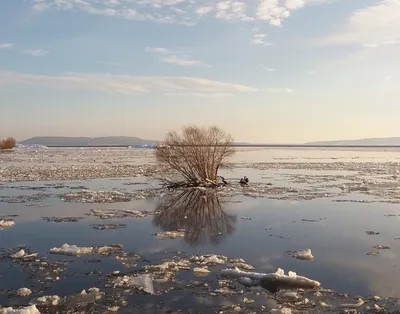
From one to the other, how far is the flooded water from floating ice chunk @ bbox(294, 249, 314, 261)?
0.64 ft

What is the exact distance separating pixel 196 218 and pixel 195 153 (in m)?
10.8

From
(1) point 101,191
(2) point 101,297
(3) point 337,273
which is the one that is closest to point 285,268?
(3) point 337,273

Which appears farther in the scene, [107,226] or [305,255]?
[107,226]

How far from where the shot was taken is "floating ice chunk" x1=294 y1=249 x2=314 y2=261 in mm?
9688

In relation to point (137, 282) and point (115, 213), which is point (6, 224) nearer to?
point (115, 213)

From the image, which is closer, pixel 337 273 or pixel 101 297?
pixel 101 297

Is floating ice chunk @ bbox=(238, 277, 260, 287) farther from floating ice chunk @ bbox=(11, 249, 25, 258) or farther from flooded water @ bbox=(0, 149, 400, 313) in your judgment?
floating ice chunk @ bbox=(11, 249, 25, 258)

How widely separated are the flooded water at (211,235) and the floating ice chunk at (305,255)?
0.19 m

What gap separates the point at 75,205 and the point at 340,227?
414 inches

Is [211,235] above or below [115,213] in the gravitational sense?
below

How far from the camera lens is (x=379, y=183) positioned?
2583 cm

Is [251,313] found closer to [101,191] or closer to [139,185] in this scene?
[101,191]

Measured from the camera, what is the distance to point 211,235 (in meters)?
12.3

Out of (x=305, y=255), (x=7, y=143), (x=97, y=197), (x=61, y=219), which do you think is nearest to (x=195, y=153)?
(x=97, y=197)
